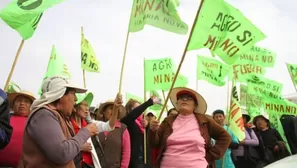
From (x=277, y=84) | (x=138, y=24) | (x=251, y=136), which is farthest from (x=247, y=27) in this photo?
(x=277, y=84)

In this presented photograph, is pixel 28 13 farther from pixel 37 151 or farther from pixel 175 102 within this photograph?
pixel 37 151

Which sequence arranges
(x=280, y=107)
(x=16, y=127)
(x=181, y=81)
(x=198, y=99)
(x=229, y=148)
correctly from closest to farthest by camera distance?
(x=16, y=127), (x=198, y=99), (x=229, y=148), (x=280, y=107), (x=181, y=81)

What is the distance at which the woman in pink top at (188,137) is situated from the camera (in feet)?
13.4

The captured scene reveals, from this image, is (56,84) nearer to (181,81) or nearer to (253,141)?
(253,141)

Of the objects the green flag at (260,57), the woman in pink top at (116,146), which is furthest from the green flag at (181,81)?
the woman in pink top at (116,146)

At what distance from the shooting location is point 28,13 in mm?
4906

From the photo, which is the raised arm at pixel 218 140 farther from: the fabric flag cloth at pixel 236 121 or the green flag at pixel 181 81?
the green flag at pixel 181 81

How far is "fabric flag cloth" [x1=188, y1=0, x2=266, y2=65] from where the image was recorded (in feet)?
16.9

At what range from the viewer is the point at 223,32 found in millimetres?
5469

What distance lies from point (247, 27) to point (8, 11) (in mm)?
3290

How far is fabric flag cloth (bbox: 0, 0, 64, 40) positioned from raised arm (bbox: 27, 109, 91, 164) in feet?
8.16

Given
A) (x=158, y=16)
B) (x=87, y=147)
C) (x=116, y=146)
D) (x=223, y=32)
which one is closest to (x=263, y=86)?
(x=223, y=32)

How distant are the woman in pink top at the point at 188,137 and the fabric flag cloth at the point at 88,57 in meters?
3.48

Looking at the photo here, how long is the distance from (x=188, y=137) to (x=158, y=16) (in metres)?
1.84
